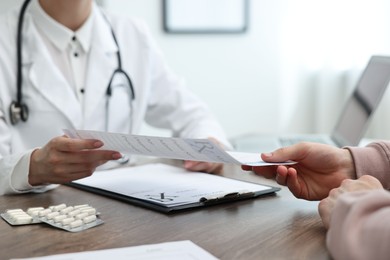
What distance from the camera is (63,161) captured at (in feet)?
3.23

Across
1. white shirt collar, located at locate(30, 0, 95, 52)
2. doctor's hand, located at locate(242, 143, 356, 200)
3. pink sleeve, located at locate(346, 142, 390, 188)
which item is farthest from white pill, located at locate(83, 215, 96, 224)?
white shirt collar, located at locate(30, 0, 95, 52)

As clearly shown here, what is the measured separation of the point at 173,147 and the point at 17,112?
720 millimetres

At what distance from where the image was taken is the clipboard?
88cm

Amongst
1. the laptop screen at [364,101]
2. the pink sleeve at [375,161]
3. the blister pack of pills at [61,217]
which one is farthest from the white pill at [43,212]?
the laptop screen at [364,101]

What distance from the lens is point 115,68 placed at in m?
1.58

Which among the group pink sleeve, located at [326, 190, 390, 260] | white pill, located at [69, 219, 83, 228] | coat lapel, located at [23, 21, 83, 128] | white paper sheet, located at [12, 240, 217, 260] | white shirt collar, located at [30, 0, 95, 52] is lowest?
white pill, located at [69, 219, 83, 228]

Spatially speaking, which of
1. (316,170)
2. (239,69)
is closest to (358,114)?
(316,170)

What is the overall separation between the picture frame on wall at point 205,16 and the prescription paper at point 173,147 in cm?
172

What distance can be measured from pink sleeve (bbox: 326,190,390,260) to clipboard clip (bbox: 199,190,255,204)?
0.28 meters

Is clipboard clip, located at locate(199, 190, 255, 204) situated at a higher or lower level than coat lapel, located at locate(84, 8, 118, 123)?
lower

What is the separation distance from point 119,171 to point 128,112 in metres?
0.43

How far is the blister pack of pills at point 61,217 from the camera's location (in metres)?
0.76

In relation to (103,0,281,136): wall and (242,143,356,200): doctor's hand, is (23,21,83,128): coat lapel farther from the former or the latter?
(103,0,281,136): wall

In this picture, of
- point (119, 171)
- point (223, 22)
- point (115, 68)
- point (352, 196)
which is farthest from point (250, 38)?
point (352, 196)
